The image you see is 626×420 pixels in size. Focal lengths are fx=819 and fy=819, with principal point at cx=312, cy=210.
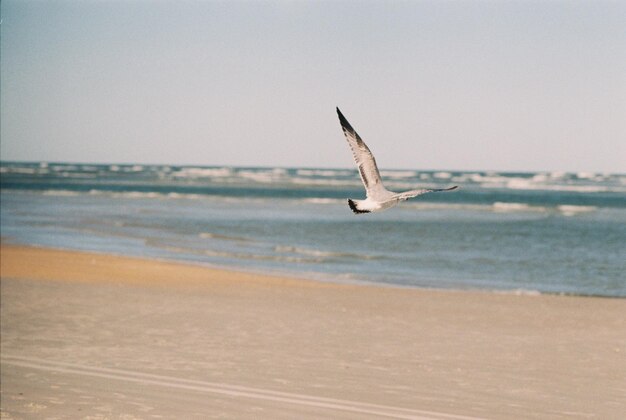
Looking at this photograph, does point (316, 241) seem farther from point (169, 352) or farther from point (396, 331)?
point (169, 352)

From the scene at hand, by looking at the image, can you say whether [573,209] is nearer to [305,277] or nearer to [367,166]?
[305,277]

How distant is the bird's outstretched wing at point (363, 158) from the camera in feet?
16.7

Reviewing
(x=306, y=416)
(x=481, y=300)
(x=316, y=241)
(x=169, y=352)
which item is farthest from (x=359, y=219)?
(x=306, y=416)

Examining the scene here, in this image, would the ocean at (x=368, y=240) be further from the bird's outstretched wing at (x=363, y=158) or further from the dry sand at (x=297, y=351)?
the bird's outstretched wing at (x=363, y=158)

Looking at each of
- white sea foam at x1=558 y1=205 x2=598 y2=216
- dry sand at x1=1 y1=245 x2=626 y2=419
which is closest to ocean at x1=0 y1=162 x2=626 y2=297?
white sea foam at x1=558 y1=205 x2=598 y2=216

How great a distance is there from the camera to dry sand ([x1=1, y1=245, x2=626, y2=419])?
8539 mm

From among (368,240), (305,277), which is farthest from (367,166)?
(368,240)

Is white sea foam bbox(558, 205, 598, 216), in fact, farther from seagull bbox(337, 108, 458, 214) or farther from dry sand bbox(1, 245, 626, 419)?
seagull bbox(337, 108, 458, 214)

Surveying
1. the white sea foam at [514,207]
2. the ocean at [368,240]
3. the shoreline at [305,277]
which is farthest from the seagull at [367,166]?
the white sea foam at [514,207]

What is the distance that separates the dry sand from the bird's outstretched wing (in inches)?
148

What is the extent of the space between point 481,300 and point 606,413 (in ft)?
24.0

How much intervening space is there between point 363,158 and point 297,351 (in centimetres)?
628

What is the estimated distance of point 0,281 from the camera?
650 inches

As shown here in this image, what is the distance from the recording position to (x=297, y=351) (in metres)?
11.0
